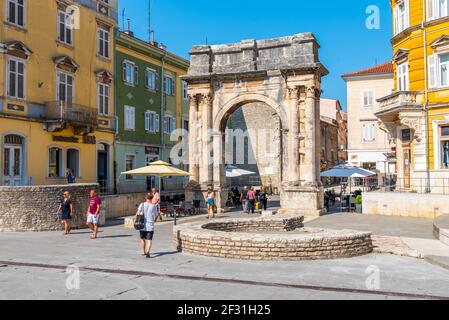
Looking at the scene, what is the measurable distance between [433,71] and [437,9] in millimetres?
3206

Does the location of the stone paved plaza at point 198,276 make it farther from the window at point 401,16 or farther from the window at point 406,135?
the window at point 401,16

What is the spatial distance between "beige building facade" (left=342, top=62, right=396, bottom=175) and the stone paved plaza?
122 feet

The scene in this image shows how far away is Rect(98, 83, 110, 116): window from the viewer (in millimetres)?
31125

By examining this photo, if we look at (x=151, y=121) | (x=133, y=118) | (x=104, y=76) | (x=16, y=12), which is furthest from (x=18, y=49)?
(x=151, y=121)

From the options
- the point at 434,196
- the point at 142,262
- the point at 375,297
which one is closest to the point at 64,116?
the point at 142,262

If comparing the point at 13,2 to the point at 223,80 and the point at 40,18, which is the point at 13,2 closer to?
the point at 40,18

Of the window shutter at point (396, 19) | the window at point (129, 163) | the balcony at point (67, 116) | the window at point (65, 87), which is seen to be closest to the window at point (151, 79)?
the window at point (129, 163)

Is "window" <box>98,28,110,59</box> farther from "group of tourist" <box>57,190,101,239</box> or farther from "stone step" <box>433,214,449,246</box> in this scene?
"stone step" <box>433,214,449,246</box>

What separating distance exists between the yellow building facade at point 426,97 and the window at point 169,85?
63.0ft

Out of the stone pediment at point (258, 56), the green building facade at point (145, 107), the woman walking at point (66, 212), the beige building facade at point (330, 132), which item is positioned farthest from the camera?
the beige building facade at point (330, 132)

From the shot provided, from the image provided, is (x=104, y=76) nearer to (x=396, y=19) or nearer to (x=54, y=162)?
(x=54, y=162)

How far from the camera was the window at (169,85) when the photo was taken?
39125mm

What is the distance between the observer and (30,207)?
63.6 ft

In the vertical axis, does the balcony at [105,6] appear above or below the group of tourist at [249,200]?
above
